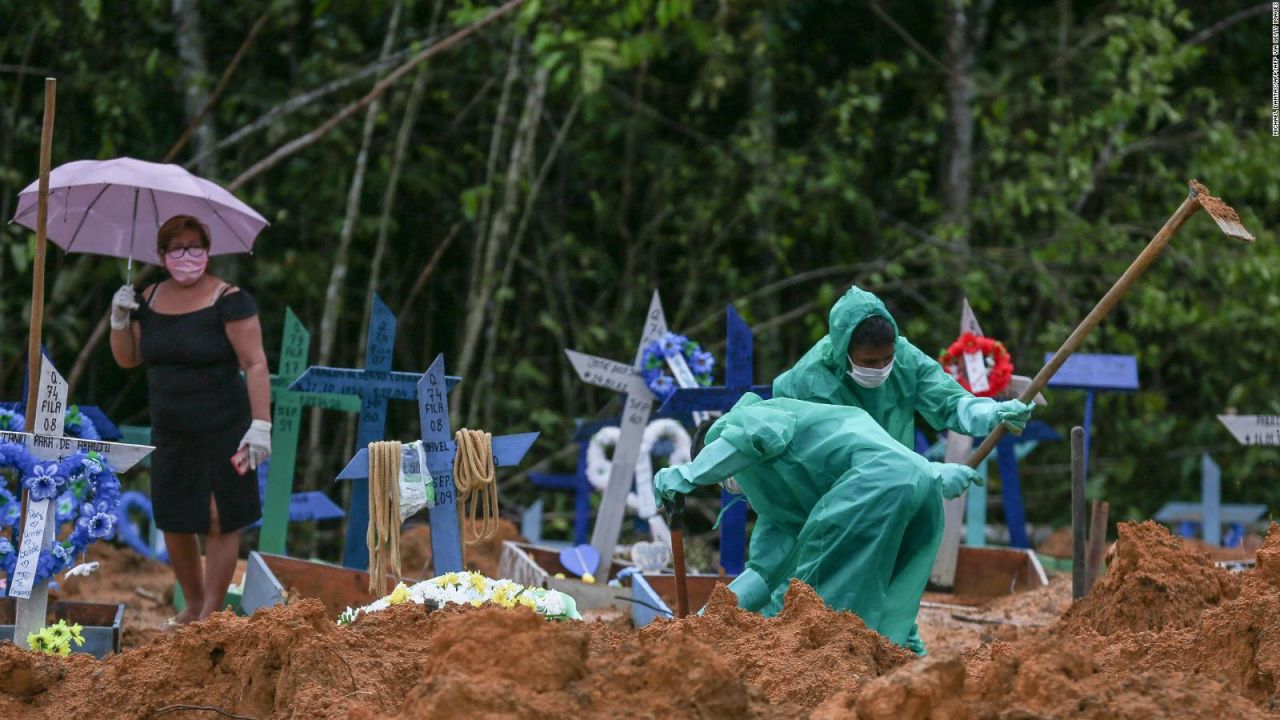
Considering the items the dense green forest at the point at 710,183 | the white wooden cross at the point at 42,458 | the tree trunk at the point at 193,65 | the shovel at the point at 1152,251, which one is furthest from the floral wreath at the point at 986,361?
the tree trunk at the point at 193,65

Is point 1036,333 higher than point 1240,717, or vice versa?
point 1036,333

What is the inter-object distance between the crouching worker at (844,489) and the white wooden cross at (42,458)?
192 cm

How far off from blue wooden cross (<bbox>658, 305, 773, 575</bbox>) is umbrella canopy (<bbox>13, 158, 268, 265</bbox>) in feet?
6.49

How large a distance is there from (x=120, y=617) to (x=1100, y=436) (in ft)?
24.1

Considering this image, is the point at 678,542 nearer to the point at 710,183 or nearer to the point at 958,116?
the point at 710,183

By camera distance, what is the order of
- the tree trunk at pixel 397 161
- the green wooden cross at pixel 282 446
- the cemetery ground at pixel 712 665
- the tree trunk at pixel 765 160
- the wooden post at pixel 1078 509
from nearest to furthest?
the cemetery ground at pixel 712 665
the wooden post at pixel 1078 509
the green wooden cross at pixel 282 446
the tree trunk at pixel 397 161
the tree trunk at pixel 765 160

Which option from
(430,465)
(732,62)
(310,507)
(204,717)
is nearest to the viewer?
(204,717)

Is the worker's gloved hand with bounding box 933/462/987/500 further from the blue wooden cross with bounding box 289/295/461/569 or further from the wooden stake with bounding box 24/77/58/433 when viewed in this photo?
the wooden stake with bounding box 24/77/58/433

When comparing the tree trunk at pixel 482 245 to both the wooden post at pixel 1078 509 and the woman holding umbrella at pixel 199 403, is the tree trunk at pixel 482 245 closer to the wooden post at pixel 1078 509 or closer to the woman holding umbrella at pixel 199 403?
the woman holding umbrella at pixel 199 403

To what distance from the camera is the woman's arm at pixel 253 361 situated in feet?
21.5

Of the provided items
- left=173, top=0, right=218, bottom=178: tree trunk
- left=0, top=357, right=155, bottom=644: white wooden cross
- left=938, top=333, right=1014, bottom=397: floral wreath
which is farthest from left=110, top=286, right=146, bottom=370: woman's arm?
left=938, top=333, right=1014, bottom=397: floral wreath

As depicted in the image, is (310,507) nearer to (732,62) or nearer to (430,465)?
(430,465)

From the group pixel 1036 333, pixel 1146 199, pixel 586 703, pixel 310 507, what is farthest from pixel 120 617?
pixel 1146 199

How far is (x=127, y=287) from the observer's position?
6.65m
